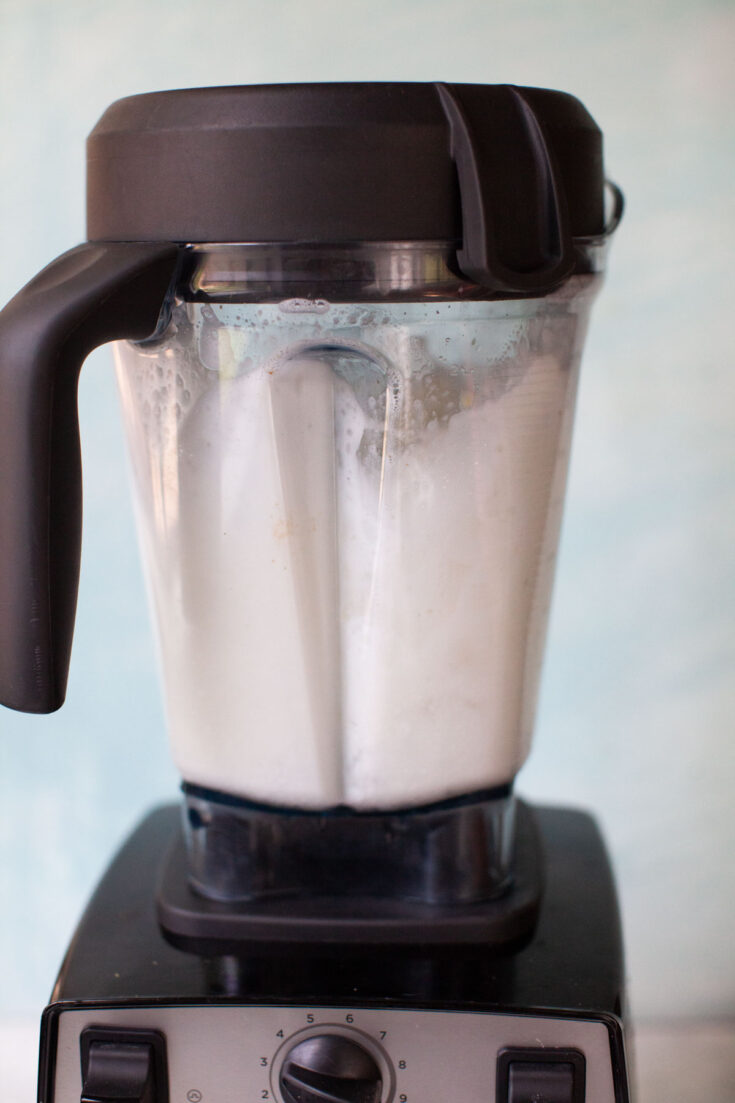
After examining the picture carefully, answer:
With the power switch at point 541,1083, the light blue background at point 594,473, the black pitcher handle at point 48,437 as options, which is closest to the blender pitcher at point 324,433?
the black pitcher handle at point 48,437

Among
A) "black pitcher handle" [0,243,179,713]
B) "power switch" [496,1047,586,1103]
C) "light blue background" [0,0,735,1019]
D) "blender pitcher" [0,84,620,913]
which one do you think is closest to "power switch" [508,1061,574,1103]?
"power switch" [496,1047,586,1103]

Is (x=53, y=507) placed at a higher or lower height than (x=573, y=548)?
higher

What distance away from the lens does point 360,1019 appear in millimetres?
520

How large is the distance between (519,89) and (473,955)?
0.44m

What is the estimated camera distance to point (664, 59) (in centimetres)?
79

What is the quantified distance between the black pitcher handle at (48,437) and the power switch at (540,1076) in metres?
0.28

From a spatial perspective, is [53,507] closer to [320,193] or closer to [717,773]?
[320,193]

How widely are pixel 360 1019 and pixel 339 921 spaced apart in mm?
57

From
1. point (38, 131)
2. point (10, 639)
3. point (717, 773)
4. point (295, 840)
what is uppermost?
point (38, 131)

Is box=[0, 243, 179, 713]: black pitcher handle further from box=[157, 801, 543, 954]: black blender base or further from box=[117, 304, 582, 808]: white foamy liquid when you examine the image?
box=[157, 801, 543, 954]: black blender base

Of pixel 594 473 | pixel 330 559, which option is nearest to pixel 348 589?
pixel 330 559

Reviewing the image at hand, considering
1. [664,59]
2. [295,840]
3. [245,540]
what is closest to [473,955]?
[295,840]

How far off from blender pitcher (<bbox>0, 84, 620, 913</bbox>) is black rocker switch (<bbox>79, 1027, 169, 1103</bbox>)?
0.09 meters

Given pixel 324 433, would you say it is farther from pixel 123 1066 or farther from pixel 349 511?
pixel 123 1066
